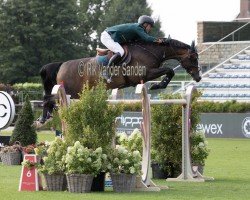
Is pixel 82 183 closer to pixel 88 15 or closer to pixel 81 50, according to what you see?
pixel 81 50

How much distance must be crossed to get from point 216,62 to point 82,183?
34524 mm

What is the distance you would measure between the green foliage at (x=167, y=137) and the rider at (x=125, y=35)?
122 cm

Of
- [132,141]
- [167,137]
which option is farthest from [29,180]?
[167,137]

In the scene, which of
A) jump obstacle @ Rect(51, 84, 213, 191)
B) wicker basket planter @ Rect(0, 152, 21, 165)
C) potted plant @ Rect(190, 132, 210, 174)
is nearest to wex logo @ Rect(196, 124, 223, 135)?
wicker basket planter @ Rect(0, 152, 21, 165)

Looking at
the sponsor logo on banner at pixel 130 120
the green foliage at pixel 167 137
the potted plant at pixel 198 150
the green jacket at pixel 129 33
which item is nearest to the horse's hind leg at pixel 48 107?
the green jacket at pixel 129 33

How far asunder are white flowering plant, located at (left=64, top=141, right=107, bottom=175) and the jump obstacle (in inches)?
37.9

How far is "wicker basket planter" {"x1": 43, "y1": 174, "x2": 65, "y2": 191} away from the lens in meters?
13.9

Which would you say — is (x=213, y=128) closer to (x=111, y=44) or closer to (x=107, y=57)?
(x=107, y=57)

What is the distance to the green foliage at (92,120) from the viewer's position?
44.9 ft

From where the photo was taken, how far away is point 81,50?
76438 mm

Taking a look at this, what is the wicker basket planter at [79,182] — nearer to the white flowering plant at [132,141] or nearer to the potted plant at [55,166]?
the potted plant at [55,166]

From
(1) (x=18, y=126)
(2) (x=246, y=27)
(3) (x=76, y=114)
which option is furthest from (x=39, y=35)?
(3) (x=76, y=114)

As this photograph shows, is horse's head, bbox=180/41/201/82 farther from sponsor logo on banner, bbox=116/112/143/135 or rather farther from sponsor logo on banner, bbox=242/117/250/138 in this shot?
sponsor logo on banner, bbox=116/112/143/135

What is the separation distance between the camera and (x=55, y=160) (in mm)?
13820
